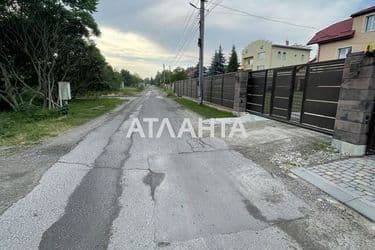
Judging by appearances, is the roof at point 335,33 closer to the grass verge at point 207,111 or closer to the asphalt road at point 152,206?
the grass verge at point 207,111

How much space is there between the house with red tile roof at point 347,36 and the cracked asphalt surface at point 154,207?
52.4 ft

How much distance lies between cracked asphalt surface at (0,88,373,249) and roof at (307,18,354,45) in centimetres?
1862

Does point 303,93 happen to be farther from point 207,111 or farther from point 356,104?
point 207,111

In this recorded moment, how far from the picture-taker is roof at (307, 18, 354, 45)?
17.7 meters

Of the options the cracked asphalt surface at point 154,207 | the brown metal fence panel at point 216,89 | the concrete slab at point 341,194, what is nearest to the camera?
the cracked asphalt surface at point 154,207

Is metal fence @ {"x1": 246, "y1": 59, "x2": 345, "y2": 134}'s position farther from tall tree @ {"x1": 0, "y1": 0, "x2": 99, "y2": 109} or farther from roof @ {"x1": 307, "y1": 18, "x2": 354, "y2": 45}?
roof @ {"x1": 307, "y1": 18, "x2": 354, "y2": 45}

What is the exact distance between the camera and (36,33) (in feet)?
35.5

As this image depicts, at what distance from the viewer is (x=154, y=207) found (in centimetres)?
290

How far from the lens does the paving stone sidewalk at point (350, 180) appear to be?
9.94ft

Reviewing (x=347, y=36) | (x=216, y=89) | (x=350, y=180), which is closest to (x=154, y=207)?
(x=350, y=180)

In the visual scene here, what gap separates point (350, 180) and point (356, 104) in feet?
5.97

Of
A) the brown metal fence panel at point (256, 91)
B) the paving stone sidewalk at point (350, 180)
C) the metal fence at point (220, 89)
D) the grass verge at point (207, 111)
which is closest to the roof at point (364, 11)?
the metal fence at point (220, 89)

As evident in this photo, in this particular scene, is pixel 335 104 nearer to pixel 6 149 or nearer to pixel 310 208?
pixel 310 208

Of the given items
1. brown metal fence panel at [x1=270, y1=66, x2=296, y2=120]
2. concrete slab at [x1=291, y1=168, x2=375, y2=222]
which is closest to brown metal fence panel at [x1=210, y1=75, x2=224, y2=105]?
brown metal fence panel at [x1=270, y1=66, x2=296, y2=120]
